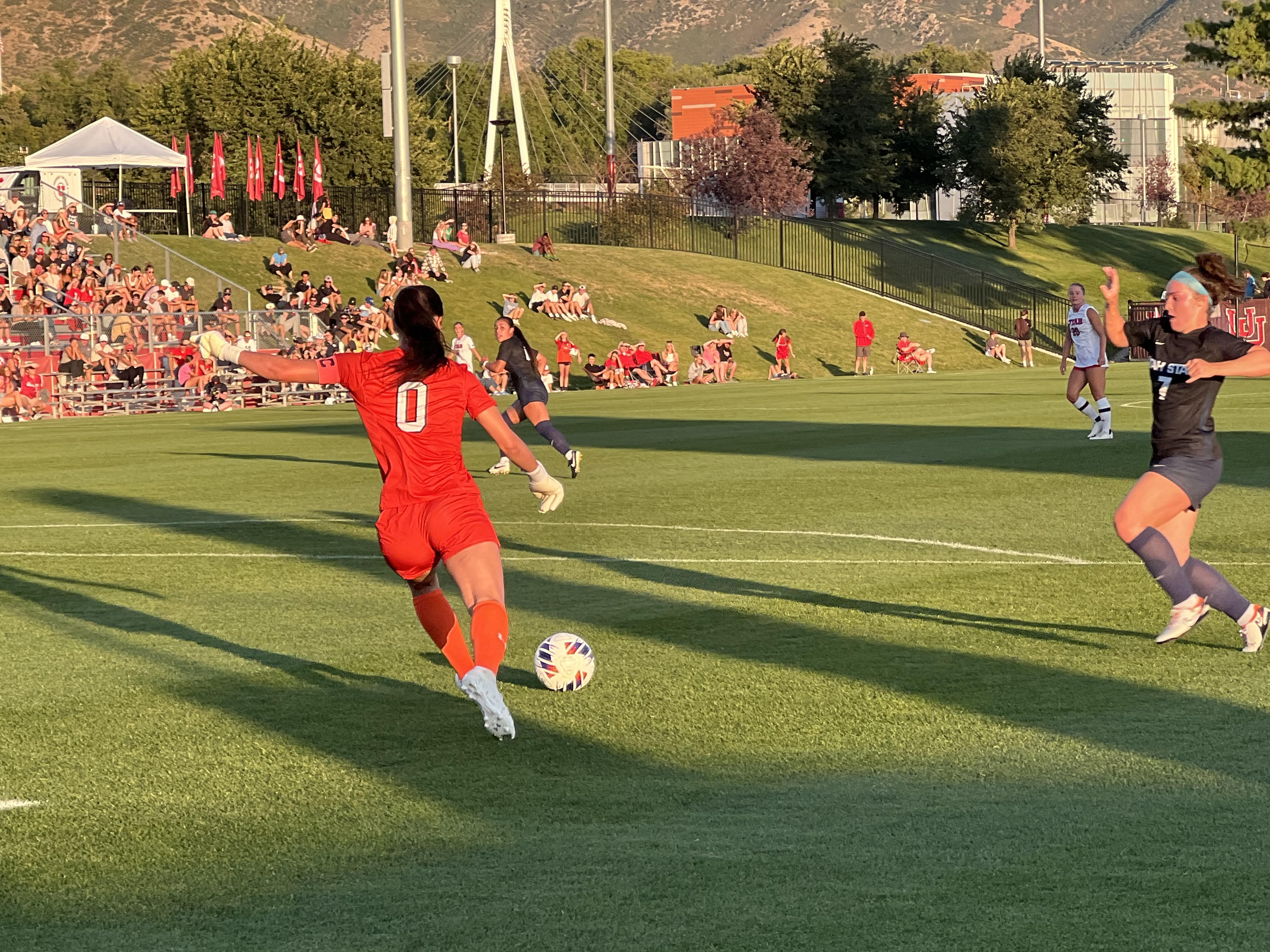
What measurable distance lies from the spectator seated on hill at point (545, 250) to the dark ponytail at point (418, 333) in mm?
48376

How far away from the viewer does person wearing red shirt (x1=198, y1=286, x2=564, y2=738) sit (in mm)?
7051

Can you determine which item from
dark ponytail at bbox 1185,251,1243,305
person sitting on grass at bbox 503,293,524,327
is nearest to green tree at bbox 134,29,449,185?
person sitting on grass at bbox 503,293,524,327

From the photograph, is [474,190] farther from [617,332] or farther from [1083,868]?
[1083,868]

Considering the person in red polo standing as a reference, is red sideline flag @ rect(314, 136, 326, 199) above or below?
above

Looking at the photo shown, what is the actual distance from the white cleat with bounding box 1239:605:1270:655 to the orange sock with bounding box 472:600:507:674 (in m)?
3.83

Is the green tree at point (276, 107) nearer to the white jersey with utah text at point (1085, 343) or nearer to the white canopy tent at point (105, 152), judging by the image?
the white canopy tent at point (105, 152)

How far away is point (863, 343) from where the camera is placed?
48156 mm

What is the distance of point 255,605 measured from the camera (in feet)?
34.9

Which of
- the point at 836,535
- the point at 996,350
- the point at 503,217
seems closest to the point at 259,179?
the point at 503,217

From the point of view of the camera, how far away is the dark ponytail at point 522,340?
17375 millimetres

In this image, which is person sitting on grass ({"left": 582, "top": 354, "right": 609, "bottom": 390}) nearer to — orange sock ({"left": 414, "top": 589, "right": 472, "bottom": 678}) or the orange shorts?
orange sock ({"left": 414, "top": 589, "right": 472, "bottom": 678})

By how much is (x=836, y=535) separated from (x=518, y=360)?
544 cm

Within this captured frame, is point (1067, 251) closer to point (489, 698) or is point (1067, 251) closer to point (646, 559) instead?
point (646, 559)

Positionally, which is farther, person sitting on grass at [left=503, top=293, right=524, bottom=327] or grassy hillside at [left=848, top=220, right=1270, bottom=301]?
grassy hillside at [left=848, top=220, right=1270, bottom=301]
